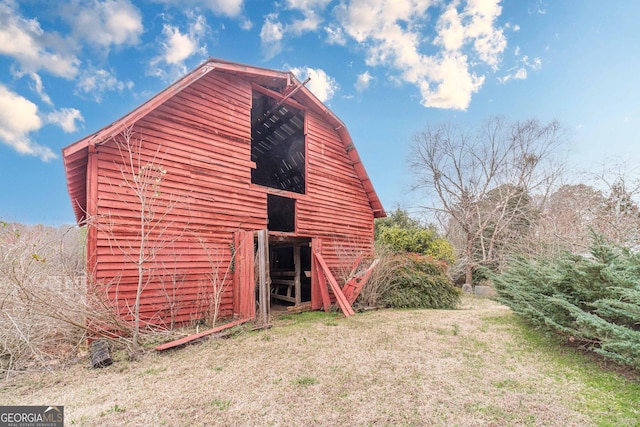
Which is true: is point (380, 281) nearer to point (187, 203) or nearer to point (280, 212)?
point (280, 212)

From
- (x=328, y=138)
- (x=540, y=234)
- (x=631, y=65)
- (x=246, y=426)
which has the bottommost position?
(x=246, y=426)

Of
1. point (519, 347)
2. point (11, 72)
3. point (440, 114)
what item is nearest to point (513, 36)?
point (440, 114)

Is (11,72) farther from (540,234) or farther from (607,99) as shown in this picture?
(540,234)

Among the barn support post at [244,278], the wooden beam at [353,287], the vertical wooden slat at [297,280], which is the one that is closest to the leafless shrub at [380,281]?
the wooden beam at [353,287]

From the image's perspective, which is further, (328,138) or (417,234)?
(417,234)

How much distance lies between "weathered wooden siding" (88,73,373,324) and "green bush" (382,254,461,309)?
3089 millimetres

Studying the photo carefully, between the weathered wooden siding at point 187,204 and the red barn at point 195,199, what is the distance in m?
0.02

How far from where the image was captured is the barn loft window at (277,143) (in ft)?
29.3

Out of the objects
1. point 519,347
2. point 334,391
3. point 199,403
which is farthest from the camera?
point 519,347

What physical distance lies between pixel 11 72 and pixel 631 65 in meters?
17.6

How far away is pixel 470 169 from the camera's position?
1744 cm

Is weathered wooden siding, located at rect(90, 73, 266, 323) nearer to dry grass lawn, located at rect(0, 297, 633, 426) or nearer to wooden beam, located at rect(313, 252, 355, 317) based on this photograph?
dry grass lawn, located at rect(0, 297, 633, 426)

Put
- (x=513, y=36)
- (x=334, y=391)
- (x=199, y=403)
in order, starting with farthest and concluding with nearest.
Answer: (x=513, y=36)
(x=334, y=391)
(x=199, y=403)

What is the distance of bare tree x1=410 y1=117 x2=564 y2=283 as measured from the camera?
53.8 ft
